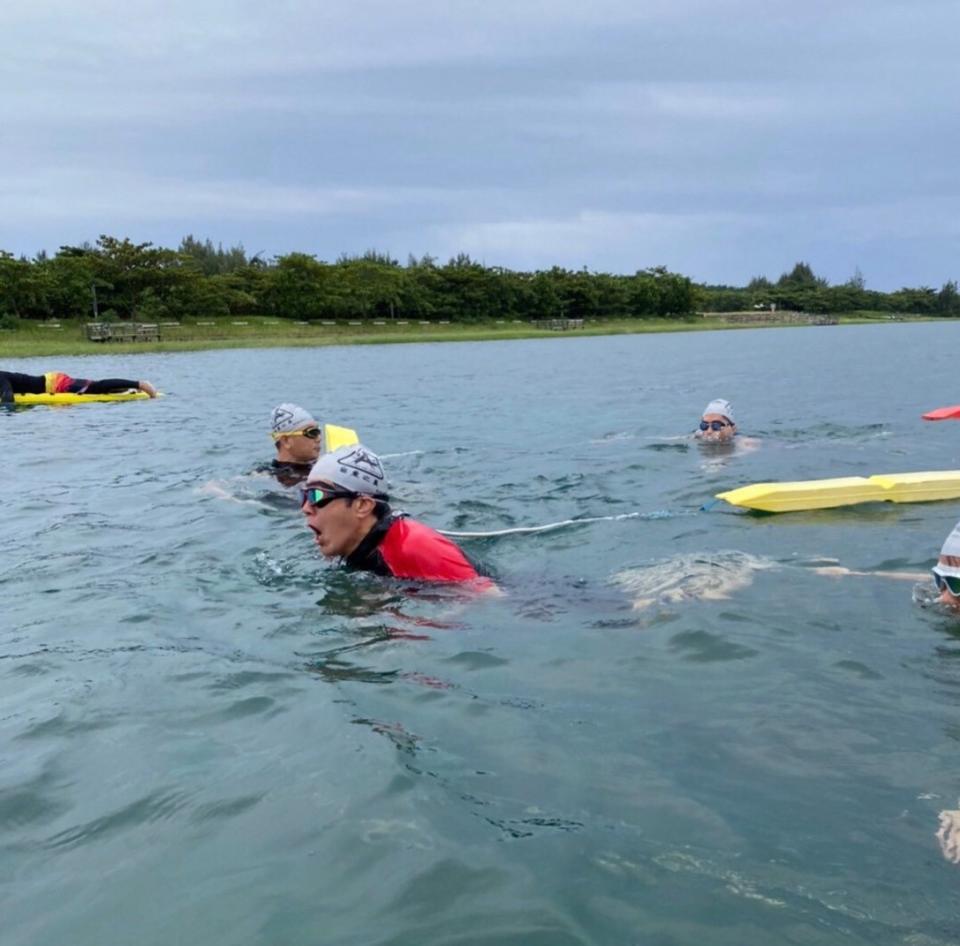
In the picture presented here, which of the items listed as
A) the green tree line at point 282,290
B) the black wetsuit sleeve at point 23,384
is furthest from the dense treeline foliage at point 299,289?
the black wetsuit sleeve at point 23,384

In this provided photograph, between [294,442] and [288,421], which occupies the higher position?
[288,421]

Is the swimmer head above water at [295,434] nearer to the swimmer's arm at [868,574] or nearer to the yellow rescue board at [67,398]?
the swimmer's arm at [868,574]

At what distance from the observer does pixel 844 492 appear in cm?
957

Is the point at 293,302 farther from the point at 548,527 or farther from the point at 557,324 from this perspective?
the point at 548,527

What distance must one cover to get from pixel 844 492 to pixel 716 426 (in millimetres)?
4977

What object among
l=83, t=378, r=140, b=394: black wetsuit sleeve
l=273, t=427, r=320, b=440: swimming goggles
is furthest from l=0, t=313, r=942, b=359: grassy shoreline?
l=273, t=427, r=320, b=440: swimming goggles

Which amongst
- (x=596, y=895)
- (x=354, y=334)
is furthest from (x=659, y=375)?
(x=354, y=334)

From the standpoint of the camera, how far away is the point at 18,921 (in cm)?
310

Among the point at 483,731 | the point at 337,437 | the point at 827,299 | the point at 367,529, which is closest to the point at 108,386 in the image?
the point at 337,437

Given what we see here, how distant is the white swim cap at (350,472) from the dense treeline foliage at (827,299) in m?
123

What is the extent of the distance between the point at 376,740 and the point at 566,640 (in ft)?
5.51

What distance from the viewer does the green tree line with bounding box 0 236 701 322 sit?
59.3 metres

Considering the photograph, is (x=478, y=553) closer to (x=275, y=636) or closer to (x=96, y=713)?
(x=275, y=636)

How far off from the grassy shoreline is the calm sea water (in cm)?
3848
